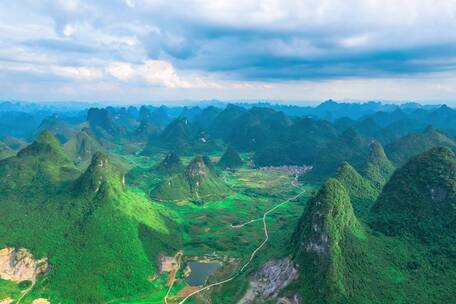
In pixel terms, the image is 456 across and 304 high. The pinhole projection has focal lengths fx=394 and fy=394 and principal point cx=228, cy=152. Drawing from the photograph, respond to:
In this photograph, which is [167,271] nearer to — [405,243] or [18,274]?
[18,274]

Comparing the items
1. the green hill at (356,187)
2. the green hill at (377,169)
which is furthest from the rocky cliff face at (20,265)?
the green hill at (377,169)

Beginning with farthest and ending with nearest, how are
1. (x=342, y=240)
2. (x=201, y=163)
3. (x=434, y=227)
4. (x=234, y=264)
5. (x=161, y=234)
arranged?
(x=201, y=163) → (x=161, y=234) → (x=234, y=264) → (x=434, y=227) → (x=342, y=240)

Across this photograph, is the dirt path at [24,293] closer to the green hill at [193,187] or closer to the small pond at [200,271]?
the small pond at [200,271]

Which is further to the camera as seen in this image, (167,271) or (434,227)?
Answer: (167,271)

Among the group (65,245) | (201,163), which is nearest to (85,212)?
(65,245)

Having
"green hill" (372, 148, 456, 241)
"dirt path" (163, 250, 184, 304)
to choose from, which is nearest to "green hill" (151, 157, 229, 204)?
"dirt path" (163, 250, 184, 304)

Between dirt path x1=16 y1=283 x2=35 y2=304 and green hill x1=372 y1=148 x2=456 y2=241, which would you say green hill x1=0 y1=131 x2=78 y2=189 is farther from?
green hill x1=372 y1=148 x2=456 y2=241

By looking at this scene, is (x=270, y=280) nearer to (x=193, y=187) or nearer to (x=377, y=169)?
(x=193, y=187)
